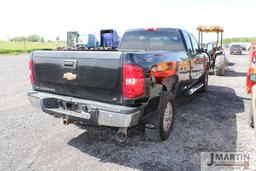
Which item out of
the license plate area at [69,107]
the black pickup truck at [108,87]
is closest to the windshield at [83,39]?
the black pickup truck at [108,87]

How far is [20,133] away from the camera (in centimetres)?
436

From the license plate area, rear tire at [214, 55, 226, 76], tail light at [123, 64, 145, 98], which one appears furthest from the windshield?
tail light at [123, 64, 145, 98]

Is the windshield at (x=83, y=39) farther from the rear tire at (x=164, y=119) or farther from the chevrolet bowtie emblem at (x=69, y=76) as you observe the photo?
the chevrolet bowtie emblem at (x=69, y=76)

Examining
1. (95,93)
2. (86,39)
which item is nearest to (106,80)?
(95,93)

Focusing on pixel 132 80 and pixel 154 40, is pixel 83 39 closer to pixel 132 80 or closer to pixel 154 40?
pixel 154 40

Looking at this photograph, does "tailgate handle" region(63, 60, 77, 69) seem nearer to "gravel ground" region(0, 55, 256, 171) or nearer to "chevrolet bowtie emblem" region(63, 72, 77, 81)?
"chevrolet bowtie emblem" region(63, 72, 77, 81)

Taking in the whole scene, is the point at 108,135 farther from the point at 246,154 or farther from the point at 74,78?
the point at 246,154

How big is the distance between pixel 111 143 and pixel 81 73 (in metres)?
1.36

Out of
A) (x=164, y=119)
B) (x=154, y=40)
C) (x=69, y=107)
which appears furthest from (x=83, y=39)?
(x=69, y=107)

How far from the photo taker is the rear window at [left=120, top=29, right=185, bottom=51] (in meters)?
5.25

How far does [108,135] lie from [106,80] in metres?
1.50

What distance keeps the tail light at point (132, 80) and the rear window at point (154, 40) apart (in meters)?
2.41

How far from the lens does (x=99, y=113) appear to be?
3.15m

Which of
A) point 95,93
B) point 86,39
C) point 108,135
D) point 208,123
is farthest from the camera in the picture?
point 86,39
